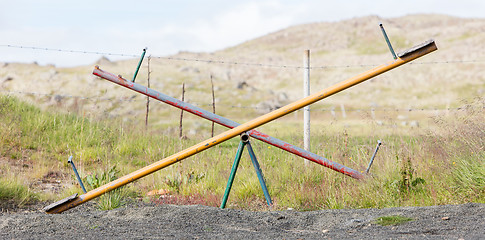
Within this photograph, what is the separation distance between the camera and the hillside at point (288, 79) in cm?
2134

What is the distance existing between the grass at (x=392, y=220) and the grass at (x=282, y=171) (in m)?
0.94

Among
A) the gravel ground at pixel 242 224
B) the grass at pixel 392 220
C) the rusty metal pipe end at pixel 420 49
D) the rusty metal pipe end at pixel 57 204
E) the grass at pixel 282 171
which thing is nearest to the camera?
the gravel ground at pixel 242 224

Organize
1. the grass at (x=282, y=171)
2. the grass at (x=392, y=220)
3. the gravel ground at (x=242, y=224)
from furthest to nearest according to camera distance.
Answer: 1. the grass at (x=282, y=171)
2. the grass at (x=392, y=220)
3. the gravel ground at (x=242, y=224)

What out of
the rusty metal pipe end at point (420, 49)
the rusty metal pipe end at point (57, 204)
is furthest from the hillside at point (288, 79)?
the rusty metal pipe end at point (57, 204)

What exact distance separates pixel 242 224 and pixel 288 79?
158 ft

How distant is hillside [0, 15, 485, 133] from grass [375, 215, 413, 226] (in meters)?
2.46

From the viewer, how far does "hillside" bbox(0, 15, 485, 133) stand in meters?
21.3

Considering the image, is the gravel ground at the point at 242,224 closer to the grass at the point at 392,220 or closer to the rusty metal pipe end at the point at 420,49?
the grass at the point at 392,220

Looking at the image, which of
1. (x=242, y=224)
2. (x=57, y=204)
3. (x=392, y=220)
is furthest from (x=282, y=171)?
(x=57, y=204)

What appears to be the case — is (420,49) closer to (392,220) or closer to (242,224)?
(392,220)

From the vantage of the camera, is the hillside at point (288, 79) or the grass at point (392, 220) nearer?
the grass at point (392, 220)

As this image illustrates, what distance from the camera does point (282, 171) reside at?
594 cm

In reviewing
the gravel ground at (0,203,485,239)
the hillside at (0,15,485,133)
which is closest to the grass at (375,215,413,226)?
the gravel ground at (0,203,485,239)

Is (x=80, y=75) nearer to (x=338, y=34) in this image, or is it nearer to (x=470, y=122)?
(x=470, y=122)
